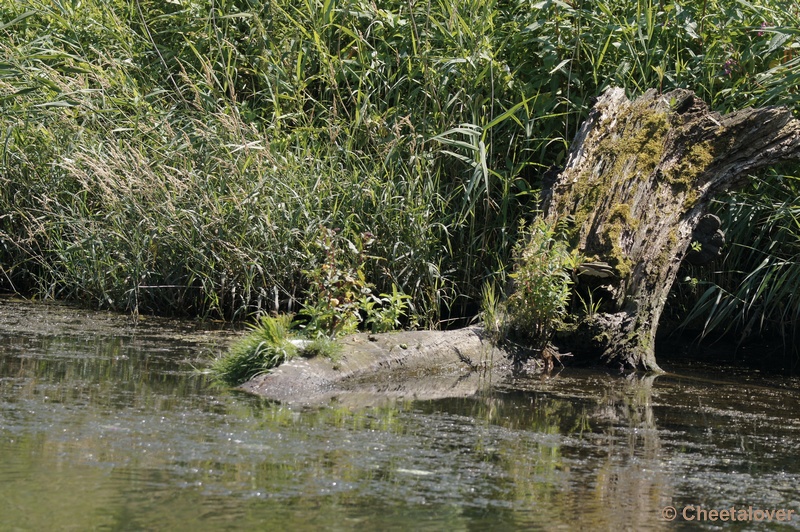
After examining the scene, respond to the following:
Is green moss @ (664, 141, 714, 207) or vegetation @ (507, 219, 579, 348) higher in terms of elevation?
green moss @ (664, 141, 714, 207)

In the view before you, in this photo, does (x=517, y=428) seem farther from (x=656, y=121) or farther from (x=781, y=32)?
(x=781, y=32)

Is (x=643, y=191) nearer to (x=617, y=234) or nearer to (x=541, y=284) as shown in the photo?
(x=617, y=234)

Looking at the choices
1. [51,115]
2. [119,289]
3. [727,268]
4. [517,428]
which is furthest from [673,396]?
[51,115]

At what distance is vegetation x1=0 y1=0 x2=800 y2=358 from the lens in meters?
7.15

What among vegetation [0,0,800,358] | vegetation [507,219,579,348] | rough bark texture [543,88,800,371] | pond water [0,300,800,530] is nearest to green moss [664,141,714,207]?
rough bark texture [543,88,800,371]

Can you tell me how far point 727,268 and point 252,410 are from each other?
13.8 ft

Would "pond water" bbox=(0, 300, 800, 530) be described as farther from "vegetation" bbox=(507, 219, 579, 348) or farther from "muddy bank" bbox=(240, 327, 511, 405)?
"vegetation" bbox=(507, 219, 579, 348)

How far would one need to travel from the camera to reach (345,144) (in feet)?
24.7

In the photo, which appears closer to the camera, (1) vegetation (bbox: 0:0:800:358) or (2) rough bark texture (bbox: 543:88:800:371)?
(2) rough bark texture (bbox: 543:88:800:371)

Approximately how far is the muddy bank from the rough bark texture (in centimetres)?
79

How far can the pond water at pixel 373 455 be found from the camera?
3113mm

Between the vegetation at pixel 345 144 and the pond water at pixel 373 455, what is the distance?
5.04 feet

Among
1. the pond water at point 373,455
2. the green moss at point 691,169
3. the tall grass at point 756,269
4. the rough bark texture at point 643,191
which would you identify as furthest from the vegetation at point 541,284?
the tall grass at point 756,269

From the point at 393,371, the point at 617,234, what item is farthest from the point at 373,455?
the point at 617,234
